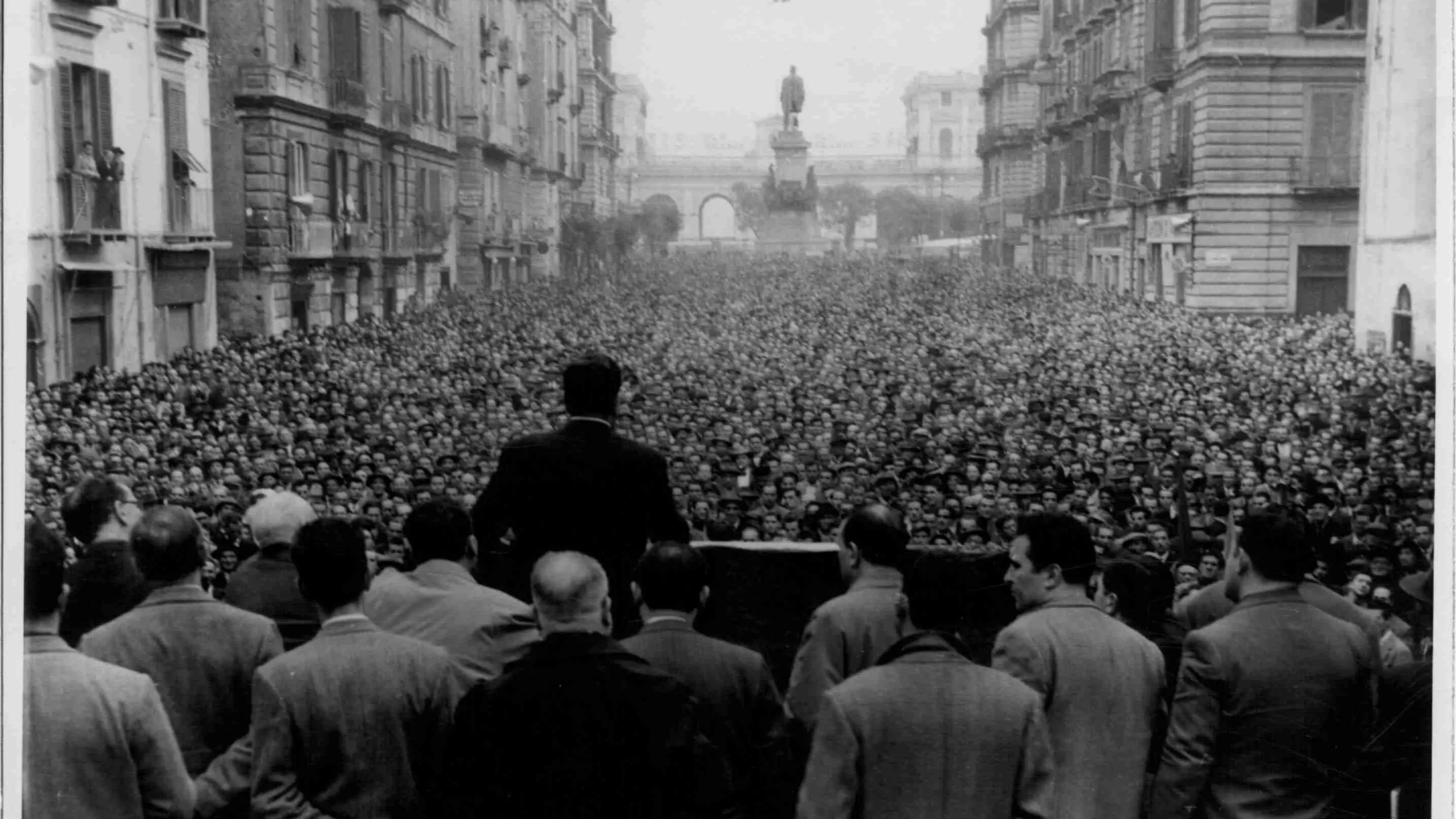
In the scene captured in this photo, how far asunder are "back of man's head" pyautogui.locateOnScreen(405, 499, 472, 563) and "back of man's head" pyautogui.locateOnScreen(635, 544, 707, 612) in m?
0.84

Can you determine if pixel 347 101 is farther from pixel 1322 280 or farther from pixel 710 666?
pixel 710 666

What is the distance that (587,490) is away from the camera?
5176mm

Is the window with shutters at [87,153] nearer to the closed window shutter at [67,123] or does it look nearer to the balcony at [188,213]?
the closed window shutter at [67,123]

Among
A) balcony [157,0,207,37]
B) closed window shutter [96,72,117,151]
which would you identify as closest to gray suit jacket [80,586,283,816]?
closed window shutter [96,72,117,151]

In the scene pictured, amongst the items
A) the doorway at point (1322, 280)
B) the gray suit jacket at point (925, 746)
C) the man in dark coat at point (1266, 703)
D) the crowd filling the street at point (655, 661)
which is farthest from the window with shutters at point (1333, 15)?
the gray suit jacket at point (925, 746)

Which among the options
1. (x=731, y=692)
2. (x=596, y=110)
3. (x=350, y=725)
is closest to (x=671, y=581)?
(x=731, y=692)

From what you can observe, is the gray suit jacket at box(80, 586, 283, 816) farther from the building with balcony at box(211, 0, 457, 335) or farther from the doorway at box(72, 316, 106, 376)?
the building with balcony at box(211, 0, 457, 335)

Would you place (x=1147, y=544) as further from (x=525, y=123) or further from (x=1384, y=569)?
(x=525, y=123)

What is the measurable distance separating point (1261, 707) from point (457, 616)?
231cm

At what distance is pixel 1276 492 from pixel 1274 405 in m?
1.99

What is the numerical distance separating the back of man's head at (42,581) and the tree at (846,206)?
46.6 ft

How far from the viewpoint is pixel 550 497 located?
205 inches

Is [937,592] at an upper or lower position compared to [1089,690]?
upper

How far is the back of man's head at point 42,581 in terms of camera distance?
402cm
